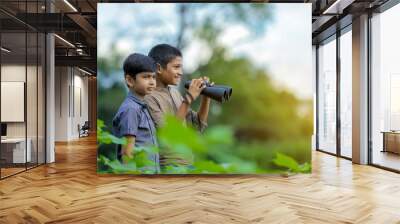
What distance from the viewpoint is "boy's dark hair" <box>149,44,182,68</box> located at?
6508 millimetres

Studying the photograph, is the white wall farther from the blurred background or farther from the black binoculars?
the black binoculars

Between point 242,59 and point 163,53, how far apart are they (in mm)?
1287

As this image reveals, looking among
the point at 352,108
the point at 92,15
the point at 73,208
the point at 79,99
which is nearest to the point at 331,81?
the point at 352,108

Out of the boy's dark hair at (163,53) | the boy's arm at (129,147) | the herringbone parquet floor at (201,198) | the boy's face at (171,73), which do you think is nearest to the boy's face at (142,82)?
the boy's face at (171,73)

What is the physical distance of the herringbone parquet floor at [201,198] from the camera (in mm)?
4070

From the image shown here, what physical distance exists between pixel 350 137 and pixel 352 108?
734mm

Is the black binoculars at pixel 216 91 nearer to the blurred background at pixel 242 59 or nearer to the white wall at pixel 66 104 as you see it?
the blurred background at pixel 242 59

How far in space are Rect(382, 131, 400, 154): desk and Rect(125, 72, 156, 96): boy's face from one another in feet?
14.4

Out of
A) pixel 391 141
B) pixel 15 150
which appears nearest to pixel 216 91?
pixel 391 141

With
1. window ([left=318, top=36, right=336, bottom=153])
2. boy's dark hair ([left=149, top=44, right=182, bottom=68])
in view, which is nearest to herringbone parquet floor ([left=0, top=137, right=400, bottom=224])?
boy's dark hair ([left=149, top=44, right=182, bottom=68])

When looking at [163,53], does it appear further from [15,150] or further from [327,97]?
[327,97]

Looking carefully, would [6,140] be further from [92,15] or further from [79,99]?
[79,99]

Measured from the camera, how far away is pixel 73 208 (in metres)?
4.46

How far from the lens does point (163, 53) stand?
6.53 m
